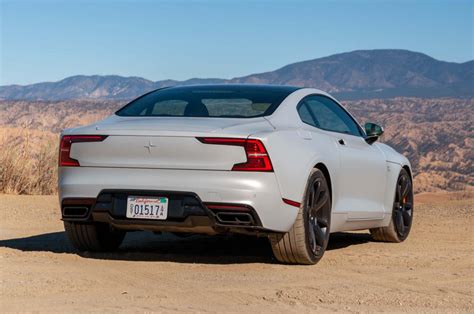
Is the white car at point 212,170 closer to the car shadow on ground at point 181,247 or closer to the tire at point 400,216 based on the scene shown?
the car shadow on ground at point 181,247

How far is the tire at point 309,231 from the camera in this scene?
771 cm

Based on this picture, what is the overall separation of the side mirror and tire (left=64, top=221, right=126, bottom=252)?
268cm

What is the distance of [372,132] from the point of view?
32.0 feet

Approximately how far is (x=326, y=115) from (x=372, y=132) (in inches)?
34.4

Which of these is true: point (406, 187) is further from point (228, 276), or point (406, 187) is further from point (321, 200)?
point (228, 276)

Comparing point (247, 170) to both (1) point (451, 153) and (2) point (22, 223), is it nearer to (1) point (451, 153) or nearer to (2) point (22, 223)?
(2) point (22, 223)

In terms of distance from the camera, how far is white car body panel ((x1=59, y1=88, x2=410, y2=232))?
7.34 m

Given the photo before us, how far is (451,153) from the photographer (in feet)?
278

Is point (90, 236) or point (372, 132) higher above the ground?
point (372, 132)

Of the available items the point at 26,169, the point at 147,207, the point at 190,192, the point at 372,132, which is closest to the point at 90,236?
the point at 147,207

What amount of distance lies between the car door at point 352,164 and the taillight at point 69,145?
5.98 ft

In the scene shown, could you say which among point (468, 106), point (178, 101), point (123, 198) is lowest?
point (468, 106)

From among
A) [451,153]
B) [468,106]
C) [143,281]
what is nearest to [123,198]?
[143,281]

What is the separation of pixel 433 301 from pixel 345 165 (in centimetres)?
249
